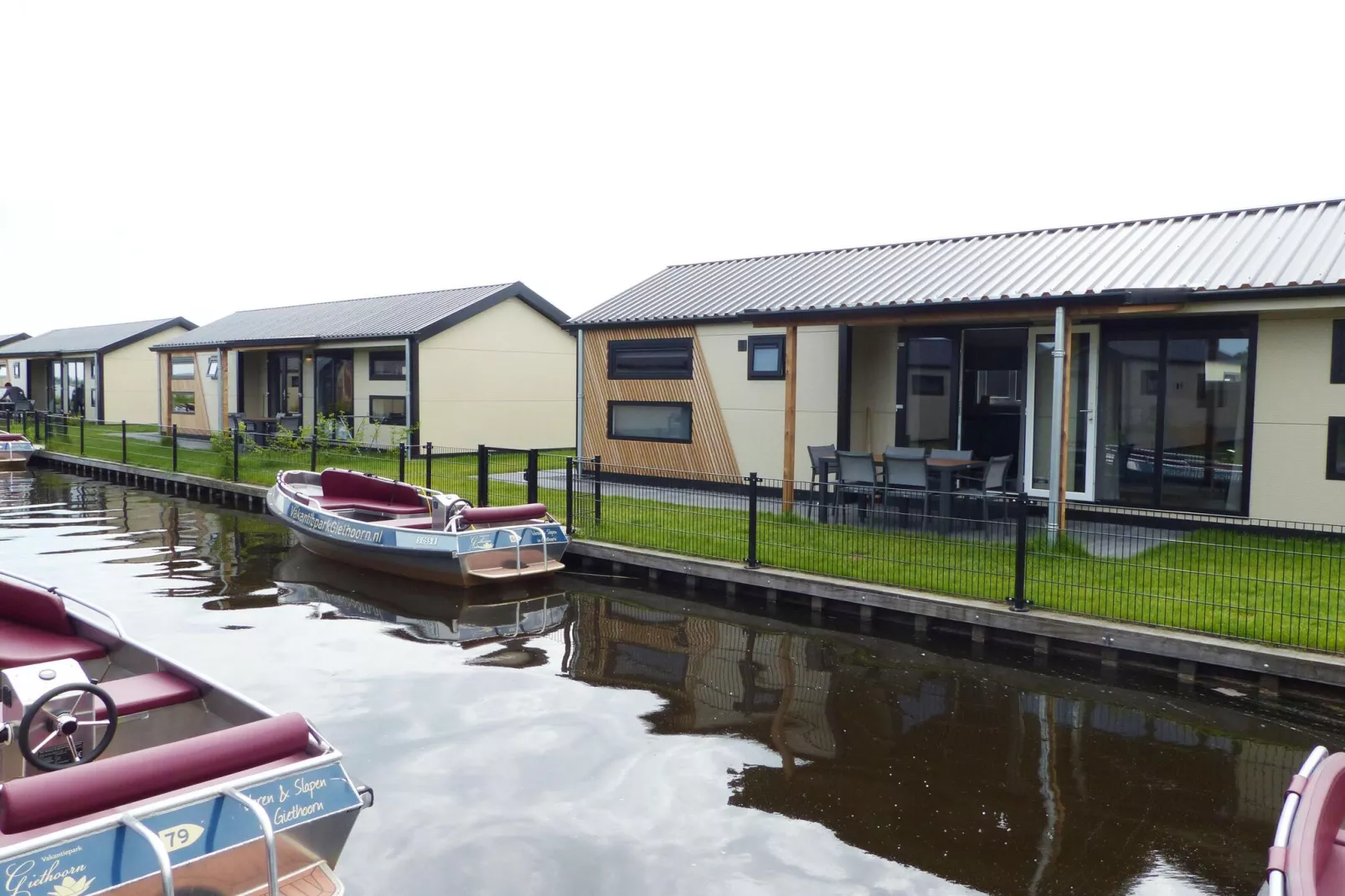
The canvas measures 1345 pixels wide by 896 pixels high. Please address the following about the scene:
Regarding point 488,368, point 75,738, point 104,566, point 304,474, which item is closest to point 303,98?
point 488,368

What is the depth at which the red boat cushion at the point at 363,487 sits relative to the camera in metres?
13.4

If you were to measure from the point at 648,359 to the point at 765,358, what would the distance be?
7.34 feet

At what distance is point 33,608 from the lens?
6.41 metres

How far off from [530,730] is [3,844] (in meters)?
3.27

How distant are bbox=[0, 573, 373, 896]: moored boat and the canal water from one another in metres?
0.68

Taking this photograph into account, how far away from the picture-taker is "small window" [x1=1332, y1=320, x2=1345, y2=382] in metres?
10.8

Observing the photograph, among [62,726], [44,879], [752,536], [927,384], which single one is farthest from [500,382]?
[44,879]

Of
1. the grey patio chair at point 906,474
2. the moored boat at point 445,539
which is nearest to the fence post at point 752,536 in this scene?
the grey patio chair at point 906,474

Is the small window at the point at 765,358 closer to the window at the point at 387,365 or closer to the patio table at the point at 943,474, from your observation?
the patio table at the point at 943,474

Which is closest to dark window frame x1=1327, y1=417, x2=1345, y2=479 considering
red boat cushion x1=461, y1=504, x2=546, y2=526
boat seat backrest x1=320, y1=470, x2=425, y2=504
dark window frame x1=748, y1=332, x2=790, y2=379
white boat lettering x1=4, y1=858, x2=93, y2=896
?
dark window frame x1=748, y1=332, x2=790, y2=379

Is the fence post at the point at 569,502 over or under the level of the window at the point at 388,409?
under

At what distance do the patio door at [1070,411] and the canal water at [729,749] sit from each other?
5.08 metres

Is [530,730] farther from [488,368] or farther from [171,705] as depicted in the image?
[488,368]

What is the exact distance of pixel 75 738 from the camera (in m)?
4.98
